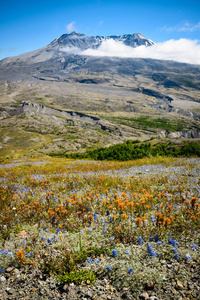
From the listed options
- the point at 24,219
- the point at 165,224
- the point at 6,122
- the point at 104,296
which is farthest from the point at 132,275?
the point at 6,122

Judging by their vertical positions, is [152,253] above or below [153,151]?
above

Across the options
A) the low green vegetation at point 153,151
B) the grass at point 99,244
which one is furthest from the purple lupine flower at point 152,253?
the low green vegetation at point 153,151

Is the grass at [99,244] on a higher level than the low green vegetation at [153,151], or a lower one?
higher

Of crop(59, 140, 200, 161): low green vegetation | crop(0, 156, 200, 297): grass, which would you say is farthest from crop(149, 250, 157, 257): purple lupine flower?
crop(59, 140, 200, 161): low green vegetation

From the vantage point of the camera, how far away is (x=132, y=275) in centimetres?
308

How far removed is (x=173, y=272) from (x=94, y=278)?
56.6 inches

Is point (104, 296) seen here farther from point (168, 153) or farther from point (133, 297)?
point (168, 153)

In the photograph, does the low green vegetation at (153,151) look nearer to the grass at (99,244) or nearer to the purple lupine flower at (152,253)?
the grass at (99,244)

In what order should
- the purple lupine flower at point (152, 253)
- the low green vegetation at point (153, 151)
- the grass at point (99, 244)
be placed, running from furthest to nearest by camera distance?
1. the low green vegetation at point (153, 151)
2. the purple lupine flower at point (152, 253)
3. the grass at point (99, 244)

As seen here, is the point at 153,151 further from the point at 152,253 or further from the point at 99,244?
the point at 152,253

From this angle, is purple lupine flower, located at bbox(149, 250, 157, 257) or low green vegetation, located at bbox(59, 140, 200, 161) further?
low green vegetation, located at bbox(59, 140, 200, 161)

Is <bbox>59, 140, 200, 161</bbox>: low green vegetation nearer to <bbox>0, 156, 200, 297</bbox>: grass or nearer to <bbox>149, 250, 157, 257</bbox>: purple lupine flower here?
<bbox>0, 156, 200, 297</bbox>: grass

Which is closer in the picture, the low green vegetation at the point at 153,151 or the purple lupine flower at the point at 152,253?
the purple lupine flower at the point at 152,253

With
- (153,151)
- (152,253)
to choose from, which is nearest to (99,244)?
(152,253)
